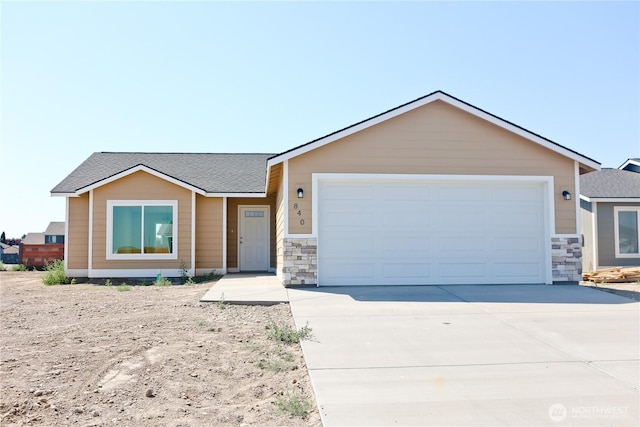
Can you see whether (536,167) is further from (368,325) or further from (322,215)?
(368,325)

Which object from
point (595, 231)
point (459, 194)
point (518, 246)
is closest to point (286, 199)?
point (459, 194)

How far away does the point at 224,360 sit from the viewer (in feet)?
17.9

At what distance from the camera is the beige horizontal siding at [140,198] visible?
46.3ft

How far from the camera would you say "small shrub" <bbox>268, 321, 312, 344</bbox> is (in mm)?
6121

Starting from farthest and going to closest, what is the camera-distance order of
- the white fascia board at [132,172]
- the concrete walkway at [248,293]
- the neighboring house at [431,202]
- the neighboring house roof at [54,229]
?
the neighboring house roof at [54,229]
the white fascia board at [132,172]
the neighboring house at [431,202]
the concrete walkway at [248,293]

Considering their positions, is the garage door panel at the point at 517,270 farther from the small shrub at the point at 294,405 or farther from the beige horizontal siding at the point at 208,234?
the beige horizontal siding at the point at 208,234

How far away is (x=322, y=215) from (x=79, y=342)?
5.62 metres

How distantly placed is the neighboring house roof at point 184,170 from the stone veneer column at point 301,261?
492cm

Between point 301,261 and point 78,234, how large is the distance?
25.8ft

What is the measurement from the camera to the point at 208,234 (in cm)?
1476

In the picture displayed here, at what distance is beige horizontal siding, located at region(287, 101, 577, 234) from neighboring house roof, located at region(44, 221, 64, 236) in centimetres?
A: 2430

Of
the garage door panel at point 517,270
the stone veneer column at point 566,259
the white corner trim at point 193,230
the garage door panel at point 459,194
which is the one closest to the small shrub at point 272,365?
the garage door panel at point 459,194

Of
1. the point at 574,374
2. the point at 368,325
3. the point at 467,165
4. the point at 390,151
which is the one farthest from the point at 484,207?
the point at 574,374

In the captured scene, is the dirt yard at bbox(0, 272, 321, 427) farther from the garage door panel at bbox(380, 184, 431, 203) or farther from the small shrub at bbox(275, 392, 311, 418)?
the garage door panel at bbox(380, 184, 431, 203)
